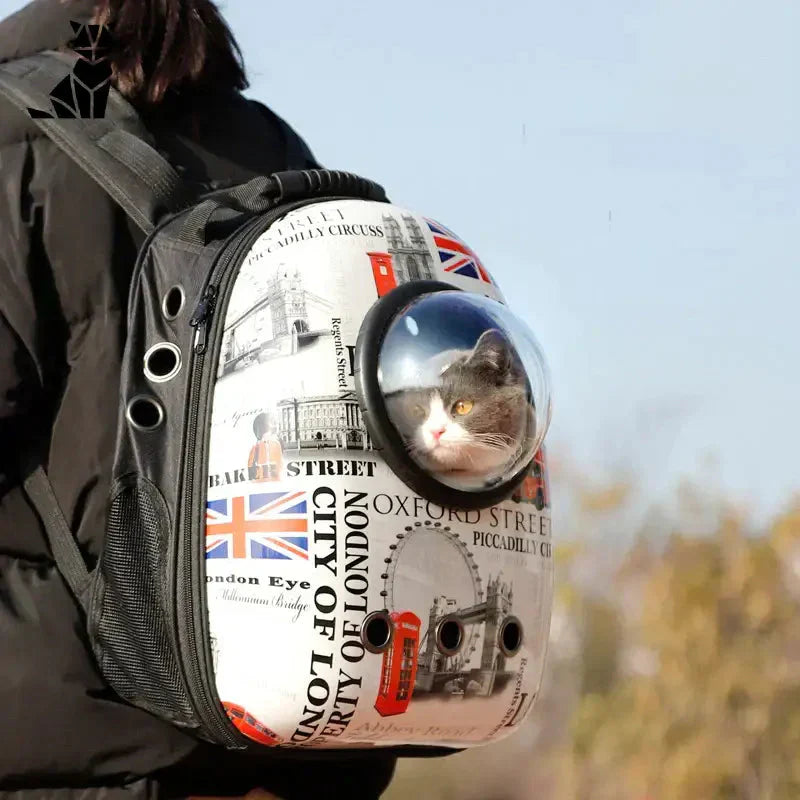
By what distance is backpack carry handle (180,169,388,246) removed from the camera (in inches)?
60.2

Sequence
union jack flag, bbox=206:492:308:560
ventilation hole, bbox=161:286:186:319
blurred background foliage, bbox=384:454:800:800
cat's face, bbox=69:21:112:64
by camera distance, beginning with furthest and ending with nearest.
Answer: blurred background foliage, bbox=384:454:800:800
cat's face, bbox=69:21:112:64
ventilation hole, bbox=161:286:186:319
union jack flag, bbox=206:492:308:560

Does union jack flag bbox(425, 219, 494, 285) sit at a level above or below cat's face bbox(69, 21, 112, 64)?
below

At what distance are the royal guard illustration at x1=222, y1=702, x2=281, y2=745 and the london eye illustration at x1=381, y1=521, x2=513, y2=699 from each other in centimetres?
14

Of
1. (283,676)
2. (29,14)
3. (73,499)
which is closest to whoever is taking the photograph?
(283,676)

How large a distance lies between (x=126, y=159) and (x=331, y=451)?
0.39 m

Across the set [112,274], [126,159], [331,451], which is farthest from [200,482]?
[126,159]

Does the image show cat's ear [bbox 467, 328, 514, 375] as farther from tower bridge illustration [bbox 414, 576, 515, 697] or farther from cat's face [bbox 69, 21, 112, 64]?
cat's face [bbox 69, 21, 112, 64]

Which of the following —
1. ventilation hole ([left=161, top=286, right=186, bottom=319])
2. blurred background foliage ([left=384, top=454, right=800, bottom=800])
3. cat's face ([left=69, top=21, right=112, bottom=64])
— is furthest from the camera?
blurred background foliage ([left=384, top=454, right=800, bottom=800])

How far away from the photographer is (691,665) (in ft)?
34.1

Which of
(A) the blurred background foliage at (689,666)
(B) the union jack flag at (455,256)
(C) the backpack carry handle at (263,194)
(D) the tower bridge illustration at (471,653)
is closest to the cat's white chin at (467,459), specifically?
(D) the tower bridge illustration at (471,653)

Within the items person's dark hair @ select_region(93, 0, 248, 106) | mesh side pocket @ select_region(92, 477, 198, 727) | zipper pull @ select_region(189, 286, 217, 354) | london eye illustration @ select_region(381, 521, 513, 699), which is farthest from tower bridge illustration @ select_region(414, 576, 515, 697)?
person's dark hair @ select_region(93, 0, 248, 106)

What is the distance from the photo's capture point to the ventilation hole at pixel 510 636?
149 centimetres

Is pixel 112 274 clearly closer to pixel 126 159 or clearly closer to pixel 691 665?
pixel 126 159

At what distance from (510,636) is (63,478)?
48 cm
